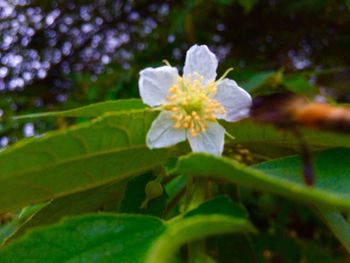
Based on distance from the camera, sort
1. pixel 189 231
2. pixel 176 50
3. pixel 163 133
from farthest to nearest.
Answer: pixel 176 50 < pixel 163 133 < pixel 189 231

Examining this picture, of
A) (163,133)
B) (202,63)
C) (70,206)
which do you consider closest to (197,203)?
(163,133)

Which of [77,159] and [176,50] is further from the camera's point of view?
[176,50]

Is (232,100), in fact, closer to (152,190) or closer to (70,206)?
(152,190)

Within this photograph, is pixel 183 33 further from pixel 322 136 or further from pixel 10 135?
pixel 322 136

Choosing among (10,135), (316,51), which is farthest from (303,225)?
(10,135)

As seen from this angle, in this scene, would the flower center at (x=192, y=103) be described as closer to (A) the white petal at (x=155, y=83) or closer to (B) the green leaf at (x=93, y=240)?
(A) the white petal at (x=155, y=83)

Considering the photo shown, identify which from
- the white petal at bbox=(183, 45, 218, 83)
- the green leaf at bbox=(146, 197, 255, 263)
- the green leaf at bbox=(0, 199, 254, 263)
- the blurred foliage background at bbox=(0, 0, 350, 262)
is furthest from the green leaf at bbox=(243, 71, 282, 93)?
the green leaf at bbox=(146, 197, 255, 263)
